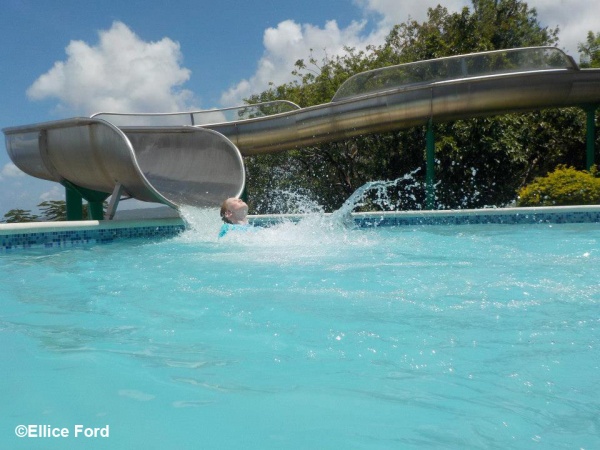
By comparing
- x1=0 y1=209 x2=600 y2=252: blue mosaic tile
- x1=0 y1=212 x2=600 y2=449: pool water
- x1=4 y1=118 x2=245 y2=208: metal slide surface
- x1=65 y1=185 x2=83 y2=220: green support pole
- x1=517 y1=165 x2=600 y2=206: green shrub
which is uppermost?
x1=4 y1=118 x2=245 y2=208: metal slide surface

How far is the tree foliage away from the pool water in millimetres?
7646

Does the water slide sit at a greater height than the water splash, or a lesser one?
greater

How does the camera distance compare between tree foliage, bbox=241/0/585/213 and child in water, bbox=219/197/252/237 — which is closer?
child in water, bbox=219/197/252/237

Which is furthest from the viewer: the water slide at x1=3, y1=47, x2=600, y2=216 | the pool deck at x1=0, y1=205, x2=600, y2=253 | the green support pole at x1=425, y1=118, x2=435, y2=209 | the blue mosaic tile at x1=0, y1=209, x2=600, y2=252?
the green support pole at x1=425, y1=118, x2=435, y2=209

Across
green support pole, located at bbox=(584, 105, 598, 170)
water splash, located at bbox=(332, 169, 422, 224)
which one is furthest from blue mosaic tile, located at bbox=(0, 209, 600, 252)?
water splash, located at bbox=(332, 169, 422, 224)

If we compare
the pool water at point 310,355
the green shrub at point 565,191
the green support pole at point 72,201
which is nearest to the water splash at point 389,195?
the green shrub at point 565,191

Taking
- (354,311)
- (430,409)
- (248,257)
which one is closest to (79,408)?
(430,409)

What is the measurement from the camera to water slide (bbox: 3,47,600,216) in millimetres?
7945

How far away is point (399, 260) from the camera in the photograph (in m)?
4.79

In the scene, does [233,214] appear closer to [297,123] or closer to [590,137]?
[297,123]

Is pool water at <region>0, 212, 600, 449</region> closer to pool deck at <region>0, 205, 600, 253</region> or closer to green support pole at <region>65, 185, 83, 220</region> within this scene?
pool deck at <region>0, 205, 600, 253</region>

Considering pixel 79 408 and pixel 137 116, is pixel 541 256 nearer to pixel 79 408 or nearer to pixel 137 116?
pixel 79 408

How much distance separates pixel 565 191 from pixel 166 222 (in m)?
5.65

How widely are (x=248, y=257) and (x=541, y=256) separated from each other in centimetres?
243
